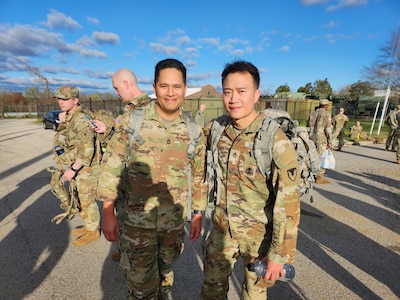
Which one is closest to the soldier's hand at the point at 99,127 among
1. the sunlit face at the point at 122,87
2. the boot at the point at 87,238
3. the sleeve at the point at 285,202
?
the sunlit face at the point at 122,87

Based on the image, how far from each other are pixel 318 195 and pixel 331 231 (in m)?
1.68

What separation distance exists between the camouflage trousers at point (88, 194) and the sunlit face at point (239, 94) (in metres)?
2.61

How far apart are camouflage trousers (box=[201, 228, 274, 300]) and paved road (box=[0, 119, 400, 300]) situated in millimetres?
652

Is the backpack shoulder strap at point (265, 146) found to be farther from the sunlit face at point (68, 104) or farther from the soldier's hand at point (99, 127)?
the sunlit face at point (68, 104)

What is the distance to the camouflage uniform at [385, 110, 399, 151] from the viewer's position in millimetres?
9938

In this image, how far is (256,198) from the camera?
180 cm

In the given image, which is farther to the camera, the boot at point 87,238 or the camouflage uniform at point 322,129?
the camouflage uniform at point 322,129

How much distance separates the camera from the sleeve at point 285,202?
1.57m

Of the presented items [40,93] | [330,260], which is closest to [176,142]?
[330,260]

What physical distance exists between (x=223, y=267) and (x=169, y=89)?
4.79 feet

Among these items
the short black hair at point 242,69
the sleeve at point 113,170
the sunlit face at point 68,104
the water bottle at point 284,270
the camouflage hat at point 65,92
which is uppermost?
the short black hair at point 242,69

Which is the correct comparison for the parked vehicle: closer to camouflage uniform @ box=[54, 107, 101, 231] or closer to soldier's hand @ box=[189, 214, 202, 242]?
camouflage uniform @ box=[54, 107, 101, 231]

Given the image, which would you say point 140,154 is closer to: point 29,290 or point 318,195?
point 29,290

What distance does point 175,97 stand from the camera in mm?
1872
